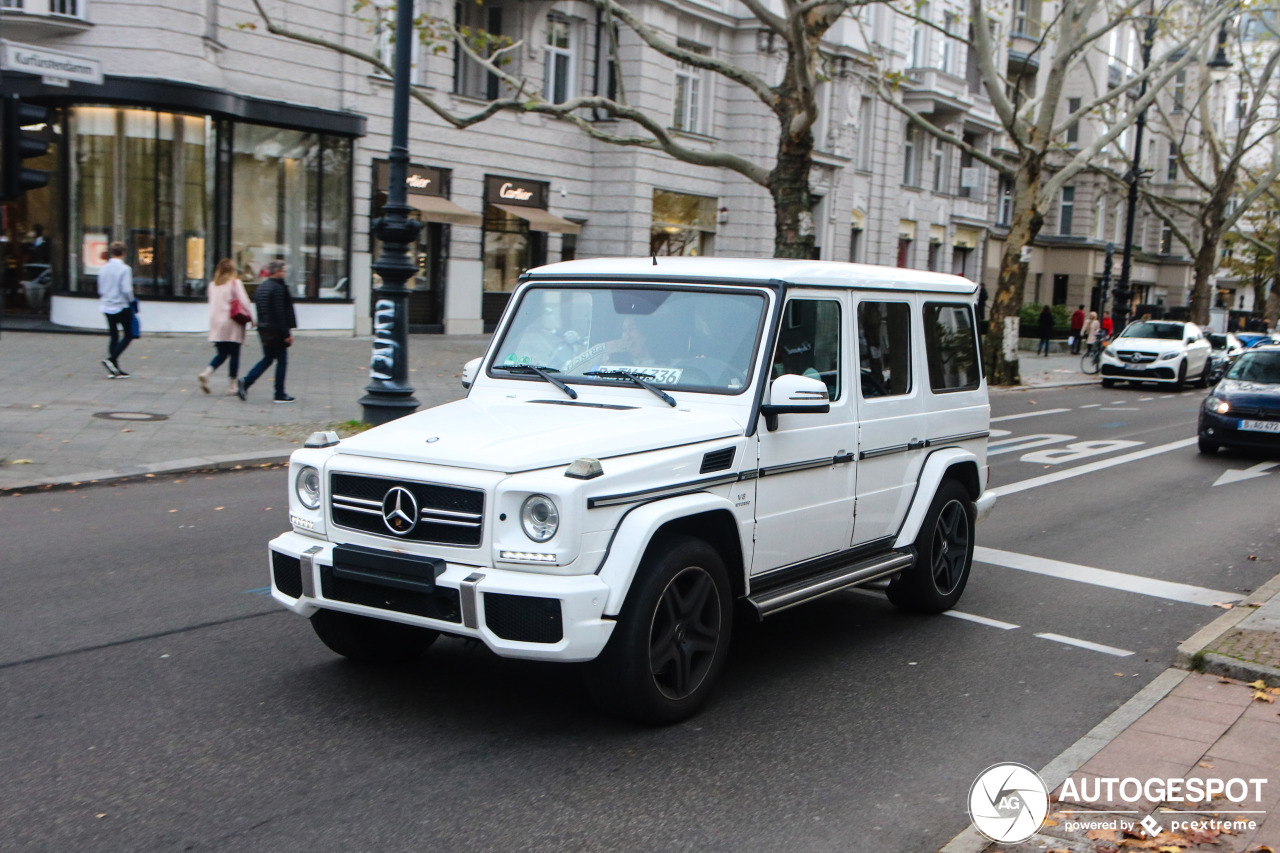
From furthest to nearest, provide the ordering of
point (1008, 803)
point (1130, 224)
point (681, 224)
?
point (1130, 224)
point (681, 224)
point (1008, 803)

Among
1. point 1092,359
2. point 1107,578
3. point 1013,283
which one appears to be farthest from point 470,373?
point 1092,359

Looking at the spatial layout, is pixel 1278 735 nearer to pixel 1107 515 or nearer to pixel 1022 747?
pixel 1022 747

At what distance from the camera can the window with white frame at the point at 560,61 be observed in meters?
30.6

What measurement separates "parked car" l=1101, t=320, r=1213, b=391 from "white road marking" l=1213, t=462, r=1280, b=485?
14559 mm

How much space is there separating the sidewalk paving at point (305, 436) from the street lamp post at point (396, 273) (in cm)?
105

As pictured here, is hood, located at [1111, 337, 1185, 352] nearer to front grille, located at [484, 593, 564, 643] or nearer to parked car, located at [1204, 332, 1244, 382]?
parked car, located at [1204, 332, 1244, 382]

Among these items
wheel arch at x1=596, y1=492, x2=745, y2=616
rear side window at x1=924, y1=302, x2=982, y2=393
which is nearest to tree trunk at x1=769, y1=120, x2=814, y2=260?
rear side window at x1=924, y1=302, x2=982, y2=393

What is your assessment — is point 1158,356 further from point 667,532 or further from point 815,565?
point 667,532

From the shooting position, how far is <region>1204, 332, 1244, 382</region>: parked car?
33.2 meters

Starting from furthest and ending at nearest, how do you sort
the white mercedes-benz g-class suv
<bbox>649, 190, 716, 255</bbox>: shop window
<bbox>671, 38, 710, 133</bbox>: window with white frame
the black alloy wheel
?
<bbox>671, 38, 710, 133</bbox>: window with white frame
<bbox>649, 190, 716, 255</bbox>: shop window
the black alloy wheel
the white mercedes-benz g-class suv

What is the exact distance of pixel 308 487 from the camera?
5.18 meters

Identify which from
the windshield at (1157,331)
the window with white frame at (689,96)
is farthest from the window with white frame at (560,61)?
the windshield at (1157,331)

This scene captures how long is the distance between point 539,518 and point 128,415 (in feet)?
35.5

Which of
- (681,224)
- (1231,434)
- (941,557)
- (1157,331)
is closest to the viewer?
(941,557)
